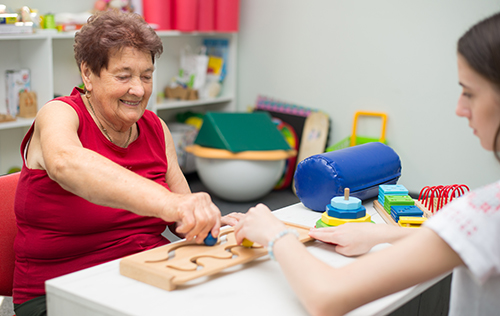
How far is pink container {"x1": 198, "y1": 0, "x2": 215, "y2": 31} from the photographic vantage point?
3951 millimetres

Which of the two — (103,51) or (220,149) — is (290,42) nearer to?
(220,149)

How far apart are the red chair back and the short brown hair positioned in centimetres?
45

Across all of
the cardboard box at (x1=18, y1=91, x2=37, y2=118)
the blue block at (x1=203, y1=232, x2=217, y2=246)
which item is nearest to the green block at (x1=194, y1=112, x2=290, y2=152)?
the cardboard box at (x1=18, y1=91, x2=37, y2=118)

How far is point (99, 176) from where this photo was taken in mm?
1165

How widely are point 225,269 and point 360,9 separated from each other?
303 centimetres

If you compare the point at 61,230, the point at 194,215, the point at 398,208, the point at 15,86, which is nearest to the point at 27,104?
the point at 15,86

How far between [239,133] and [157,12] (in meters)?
1.06

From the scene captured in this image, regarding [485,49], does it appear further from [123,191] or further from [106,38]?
[106,38]

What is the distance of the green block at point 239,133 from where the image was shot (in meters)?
3.53

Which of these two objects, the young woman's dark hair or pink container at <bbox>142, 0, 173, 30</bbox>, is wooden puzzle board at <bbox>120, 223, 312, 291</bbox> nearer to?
the young woman's dark hair

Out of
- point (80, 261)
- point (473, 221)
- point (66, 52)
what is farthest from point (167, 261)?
point (66, 52)

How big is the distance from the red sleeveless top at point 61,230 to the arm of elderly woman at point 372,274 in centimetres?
68

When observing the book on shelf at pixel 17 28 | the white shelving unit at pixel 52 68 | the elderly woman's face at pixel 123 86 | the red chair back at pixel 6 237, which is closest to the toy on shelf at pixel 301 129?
the white shelving unit at pixel 52 68

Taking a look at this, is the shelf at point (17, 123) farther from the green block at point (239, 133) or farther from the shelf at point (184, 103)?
the green block at point (239, 133)
